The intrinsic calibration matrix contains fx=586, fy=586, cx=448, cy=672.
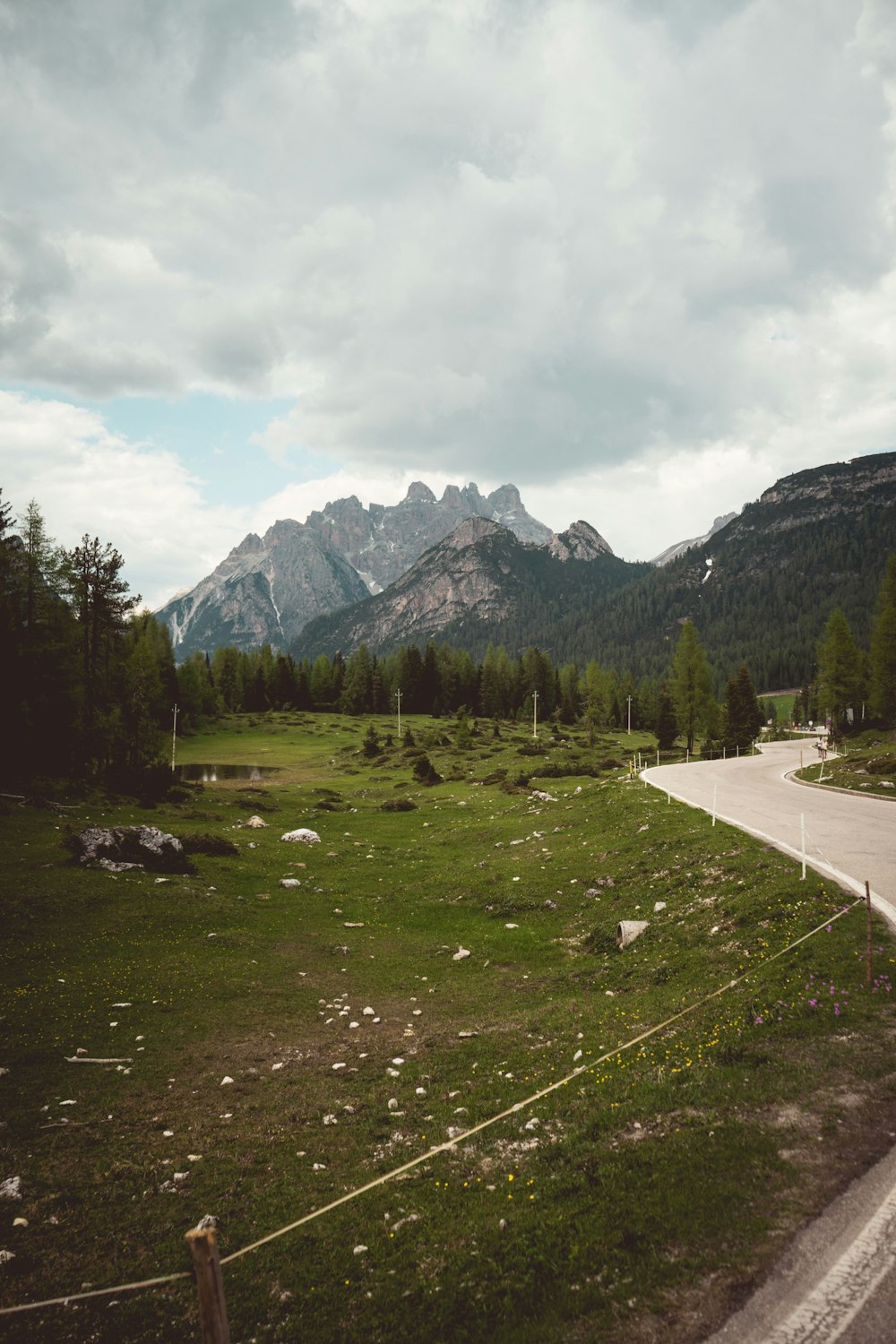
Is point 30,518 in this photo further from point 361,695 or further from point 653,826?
point 361,695

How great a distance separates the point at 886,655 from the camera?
7388cm

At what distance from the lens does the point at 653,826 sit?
26625 millimetres

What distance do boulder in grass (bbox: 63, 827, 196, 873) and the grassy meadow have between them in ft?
2.78

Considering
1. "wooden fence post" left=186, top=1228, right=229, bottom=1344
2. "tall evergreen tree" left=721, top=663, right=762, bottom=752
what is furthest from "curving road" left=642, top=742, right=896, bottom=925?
"tall evergreen tree" left=721, top=663, right=762, bottom=752

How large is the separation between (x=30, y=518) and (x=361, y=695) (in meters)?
108

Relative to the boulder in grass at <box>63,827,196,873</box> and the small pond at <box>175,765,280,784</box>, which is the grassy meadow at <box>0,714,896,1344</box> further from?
the small pond at <box>175,765,280,784</box>

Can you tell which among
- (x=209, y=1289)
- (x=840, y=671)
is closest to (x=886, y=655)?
(x=840, y=671)

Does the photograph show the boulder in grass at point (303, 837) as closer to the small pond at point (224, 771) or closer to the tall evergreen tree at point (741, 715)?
the small pond at point (224, 771)

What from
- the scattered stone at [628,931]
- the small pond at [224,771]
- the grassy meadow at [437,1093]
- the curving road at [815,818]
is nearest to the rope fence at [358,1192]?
Result: the grassy meadow at [437,1093]

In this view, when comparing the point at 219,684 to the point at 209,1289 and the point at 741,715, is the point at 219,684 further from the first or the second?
the point at 209,1289

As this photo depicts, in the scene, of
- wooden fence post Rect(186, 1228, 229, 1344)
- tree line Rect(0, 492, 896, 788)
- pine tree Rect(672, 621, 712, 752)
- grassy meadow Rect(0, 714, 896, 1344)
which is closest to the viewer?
wooden fence post Rect(186, 1228, 229, 1344)

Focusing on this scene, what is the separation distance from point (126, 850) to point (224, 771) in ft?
201

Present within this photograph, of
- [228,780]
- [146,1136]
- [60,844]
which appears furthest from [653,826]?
[228,780]

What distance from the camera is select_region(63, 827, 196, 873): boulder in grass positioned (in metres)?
23.5
